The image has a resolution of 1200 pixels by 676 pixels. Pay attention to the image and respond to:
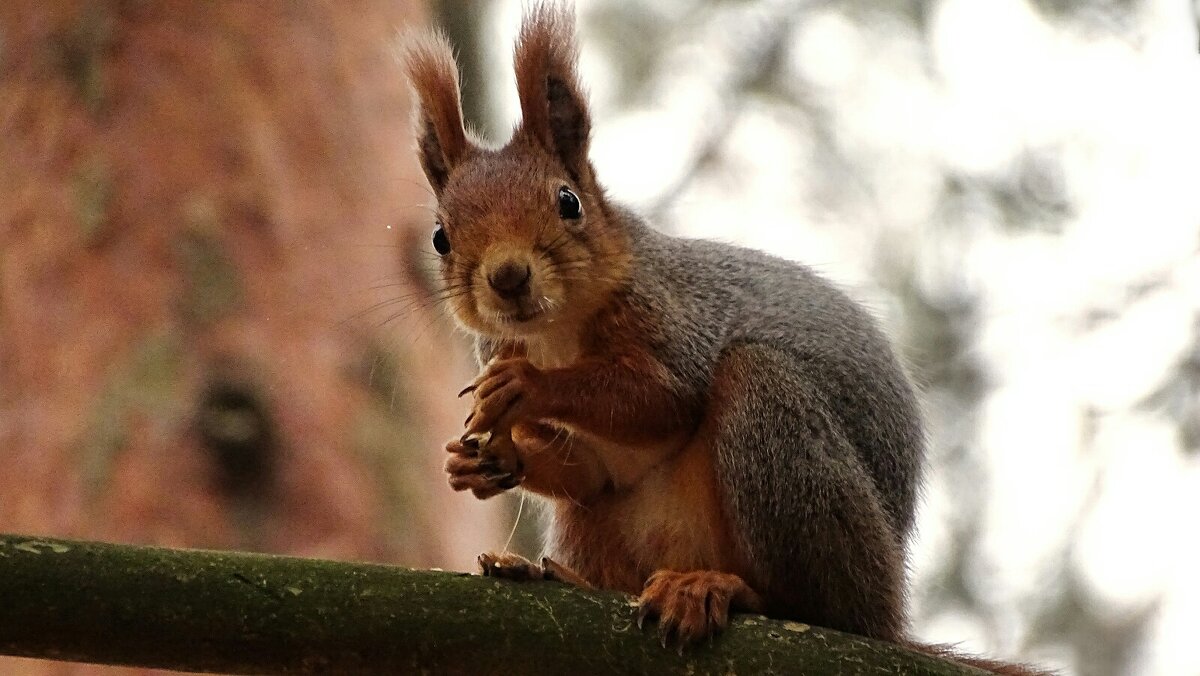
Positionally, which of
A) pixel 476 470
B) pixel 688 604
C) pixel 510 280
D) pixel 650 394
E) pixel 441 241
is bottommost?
pixel 688 604

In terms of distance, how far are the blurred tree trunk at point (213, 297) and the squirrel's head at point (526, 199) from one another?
0.32 metres

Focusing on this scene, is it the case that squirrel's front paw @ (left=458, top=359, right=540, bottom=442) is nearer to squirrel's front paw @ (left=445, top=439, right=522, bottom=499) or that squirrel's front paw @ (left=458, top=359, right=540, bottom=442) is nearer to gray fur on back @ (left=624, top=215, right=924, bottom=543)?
squirrel's front paw @ (left=445, top=439, right=522, bottom=499)

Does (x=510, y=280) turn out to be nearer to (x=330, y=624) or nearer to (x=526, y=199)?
(x=526, y=199)

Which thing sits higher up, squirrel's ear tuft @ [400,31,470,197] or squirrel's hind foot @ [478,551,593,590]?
squirrel's ear tuft @ [400,31,470,197]

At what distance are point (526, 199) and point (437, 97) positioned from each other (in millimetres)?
351

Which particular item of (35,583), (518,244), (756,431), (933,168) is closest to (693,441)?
(756,431)

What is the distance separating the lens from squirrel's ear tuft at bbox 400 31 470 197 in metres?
2.45

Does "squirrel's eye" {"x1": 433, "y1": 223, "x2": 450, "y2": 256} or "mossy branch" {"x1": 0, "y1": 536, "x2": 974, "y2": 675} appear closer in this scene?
"mossy branch" {"x1": 0, "y1": 536, "x2": 974, "y2": 675}

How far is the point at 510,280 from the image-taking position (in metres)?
2.13

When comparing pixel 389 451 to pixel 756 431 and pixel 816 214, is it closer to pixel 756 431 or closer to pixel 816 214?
pixel 756 431

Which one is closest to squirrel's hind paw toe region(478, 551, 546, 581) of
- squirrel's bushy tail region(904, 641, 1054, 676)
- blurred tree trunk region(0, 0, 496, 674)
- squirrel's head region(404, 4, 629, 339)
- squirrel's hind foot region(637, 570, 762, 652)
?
squirrel's hind foot region(637, 570, 762, 652)

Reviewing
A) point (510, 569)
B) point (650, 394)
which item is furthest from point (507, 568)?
point (650, 394)

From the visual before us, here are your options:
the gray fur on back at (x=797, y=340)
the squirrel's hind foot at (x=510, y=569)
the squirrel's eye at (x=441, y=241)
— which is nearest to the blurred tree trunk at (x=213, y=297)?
the squirrel's eye at (x=441, y=241)

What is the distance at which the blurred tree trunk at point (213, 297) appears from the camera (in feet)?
8.75
